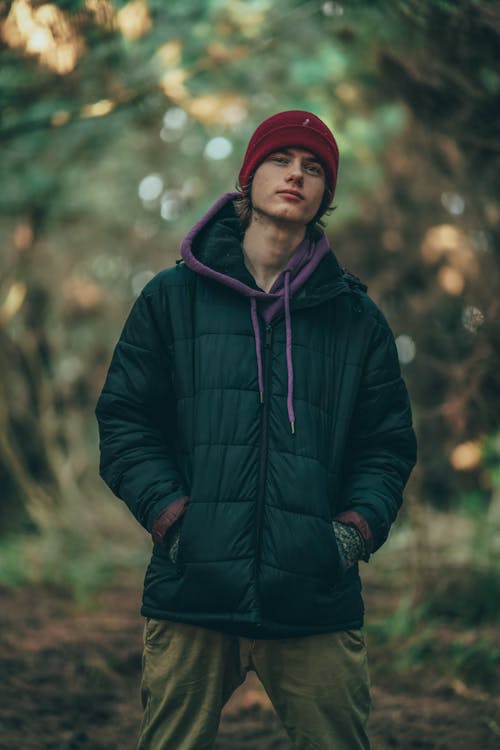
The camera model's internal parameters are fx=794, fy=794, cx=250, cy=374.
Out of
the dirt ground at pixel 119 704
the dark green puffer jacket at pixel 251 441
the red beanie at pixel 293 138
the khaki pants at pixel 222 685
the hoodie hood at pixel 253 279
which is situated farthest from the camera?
the dirt ground at pixel 119 704

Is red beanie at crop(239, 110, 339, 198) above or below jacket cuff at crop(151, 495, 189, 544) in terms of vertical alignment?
above

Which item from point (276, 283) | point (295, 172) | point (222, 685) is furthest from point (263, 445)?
point (295, 172)

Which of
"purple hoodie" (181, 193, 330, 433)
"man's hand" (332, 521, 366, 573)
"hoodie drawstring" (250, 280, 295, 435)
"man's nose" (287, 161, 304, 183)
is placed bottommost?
"man's hand" (332, 521, 366, 573)

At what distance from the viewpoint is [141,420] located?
2.66 meters

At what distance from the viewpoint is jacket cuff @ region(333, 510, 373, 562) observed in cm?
258

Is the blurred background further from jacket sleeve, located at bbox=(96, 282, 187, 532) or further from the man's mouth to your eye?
jacket sleeve, located at bbox=(96, 282, 187, 532)

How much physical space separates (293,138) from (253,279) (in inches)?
20.4

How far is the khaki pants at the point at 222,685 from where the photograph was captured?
254 cm

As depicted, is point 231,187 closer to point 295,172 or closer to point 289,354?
point 295,172

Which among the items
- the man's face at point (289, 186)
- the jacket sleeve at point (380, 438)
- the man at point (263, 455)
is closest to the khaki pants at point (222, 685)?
the man at point (263, 455)

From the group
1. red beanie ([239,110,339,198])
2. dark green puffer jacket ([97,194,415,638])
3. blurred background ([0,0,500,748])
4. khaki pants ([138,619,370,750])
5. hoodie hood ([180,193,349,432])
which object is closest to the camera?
dark green puffer jacket ([97,194,415,638])

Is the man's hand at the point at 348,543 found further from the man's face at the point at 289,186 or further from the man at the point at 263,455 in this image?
the man's face at the point at 289,186

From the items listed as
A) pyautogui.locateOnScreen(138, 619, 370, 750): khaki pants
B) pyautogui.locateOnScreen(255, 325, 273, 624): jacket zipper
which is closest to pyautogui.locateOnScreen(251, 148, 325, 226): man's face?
pyautogui.locateOnScreen(255, 325, 273, 624): jacket zipper

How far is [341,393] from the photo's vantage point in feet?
8.86
